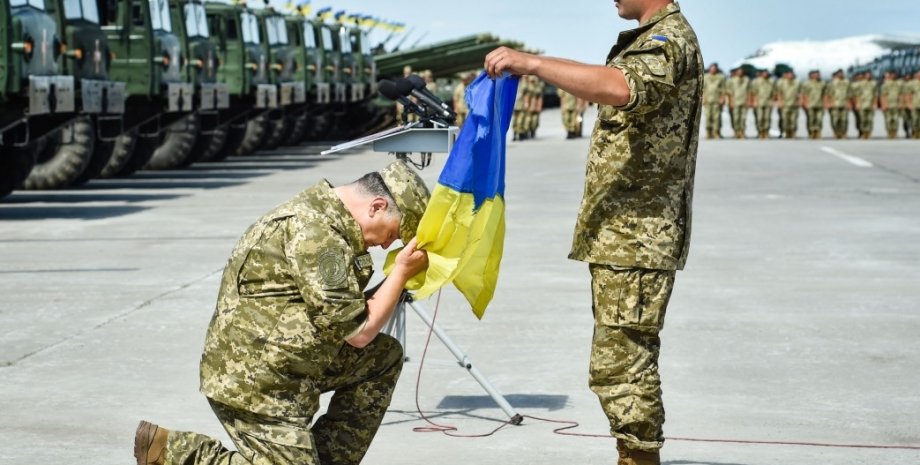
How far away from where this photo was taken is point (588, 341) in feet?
28.3

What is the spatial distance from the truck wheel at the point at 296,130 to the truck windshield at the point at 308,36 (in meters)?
1.98

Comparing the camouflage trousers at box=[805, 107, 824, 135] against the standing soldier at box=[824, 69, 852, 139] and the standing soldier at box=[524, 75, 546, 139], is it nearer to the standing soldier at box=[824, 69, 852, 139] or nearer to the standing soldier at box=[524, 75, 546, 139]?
the standing soldier at box=[824, 69, 852, 139]

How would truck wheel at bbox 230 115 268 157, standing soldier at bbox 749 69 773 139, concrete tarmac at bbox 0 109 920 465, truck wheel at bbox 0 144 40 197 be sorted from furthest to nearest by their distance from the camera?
A: standing soldier at bbox 749 69 773 139, truck wheel at bbox 230 115 268 157, truck wheel at bbox 0 144 40 197, concrete tarmac at bbox 0 109 920 465

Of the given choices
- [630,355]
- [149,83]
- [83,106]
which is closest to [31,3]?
[83,106]

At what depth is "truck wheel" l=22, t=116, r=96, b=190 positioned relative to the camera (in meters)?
19.2

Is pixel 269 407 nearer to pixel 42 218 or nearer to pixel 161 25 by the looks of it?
pixel 42 218

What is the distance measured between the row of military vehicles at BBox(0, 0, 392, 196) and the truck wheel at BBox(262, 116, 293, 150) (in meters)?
0.04

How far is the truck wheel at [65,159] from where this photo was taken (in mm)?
19188

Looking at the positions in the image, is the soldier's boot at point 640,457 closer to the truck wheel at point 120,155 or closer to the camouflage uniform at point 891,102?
the truck wheel at point 120,155

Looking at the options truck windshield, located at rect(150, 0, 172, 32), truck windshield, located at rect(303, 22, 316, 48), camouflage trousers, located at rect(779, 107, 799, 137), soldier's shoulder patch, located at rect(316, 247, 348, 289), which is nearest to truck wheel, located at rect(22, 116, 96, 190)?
truck windshield, located at rect(150, 0, 172, 32)

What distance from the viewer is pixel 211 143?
90.0 ft

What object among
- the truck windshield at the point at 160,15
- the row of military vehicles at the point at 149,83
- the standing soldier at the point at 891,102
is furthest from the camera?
the standing soldier at the point at 891,102

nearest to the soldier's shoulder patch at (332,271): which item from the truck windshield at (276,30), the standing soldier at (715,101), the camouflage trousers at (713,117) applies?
the truck windshield at (276,30)

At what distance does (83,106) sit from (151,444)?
502 inches
